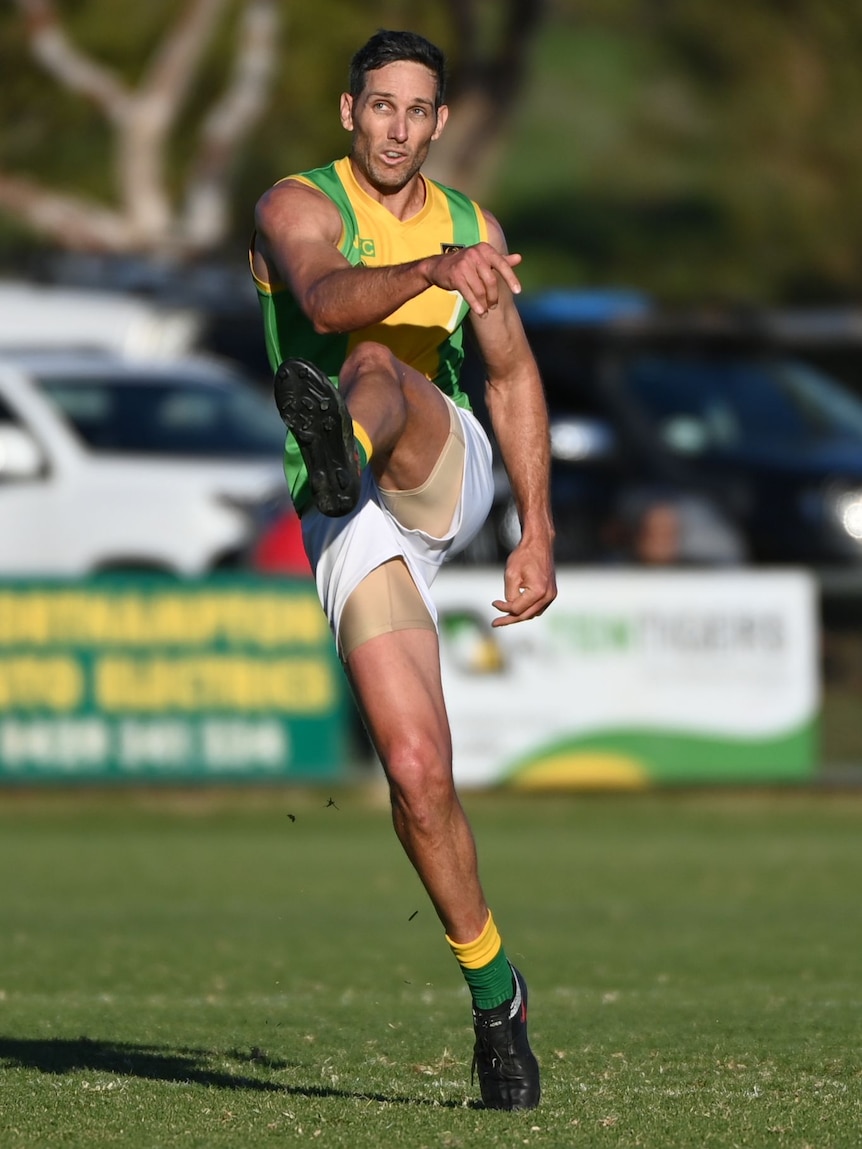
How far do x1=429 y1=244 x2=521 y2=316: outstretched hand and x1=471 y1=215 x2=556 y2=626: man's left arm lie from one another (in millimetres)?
458

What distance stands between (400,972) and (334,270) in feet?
12.1

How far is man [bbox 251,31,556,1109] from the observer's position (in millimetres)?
5352

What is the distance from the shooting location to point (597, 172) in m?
49.5

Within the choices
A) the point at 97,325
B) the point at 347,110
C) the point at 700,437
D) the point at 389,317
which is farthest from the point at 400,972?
the point at 97,325

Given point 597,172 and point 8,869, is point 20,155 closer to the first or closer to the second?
point 597,172

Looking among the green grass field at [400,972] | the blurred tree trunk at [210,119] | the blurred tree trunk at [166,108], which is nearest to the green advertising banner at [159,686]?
the green grass field at [400,972]

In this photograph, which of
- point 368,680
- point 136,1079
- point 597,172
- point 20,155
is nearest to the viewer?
point 368,680

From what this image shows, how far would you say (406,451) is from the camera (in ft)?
18.1

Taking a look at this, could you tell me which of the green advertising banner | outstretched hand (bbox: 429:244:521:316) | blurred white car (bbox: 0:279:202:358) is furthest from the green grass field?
blurred white car (bbox: 0:279:202:358)

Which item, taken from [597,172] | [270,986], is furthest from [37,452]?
[597,172]

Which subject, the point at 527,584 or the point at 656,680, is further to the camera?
the point at 656,680

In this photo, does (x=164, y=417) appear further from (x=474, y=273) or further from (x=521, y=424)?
(x=474, y=273)

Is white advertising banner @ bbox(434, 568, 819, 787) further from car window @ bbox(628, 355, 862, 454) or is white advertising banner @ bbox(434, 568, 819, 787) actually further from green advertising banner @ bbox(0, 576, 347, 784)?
car window @ bbox(628, 355, 862, 454)

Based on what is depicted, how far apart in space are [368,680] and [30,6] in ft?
79.4
